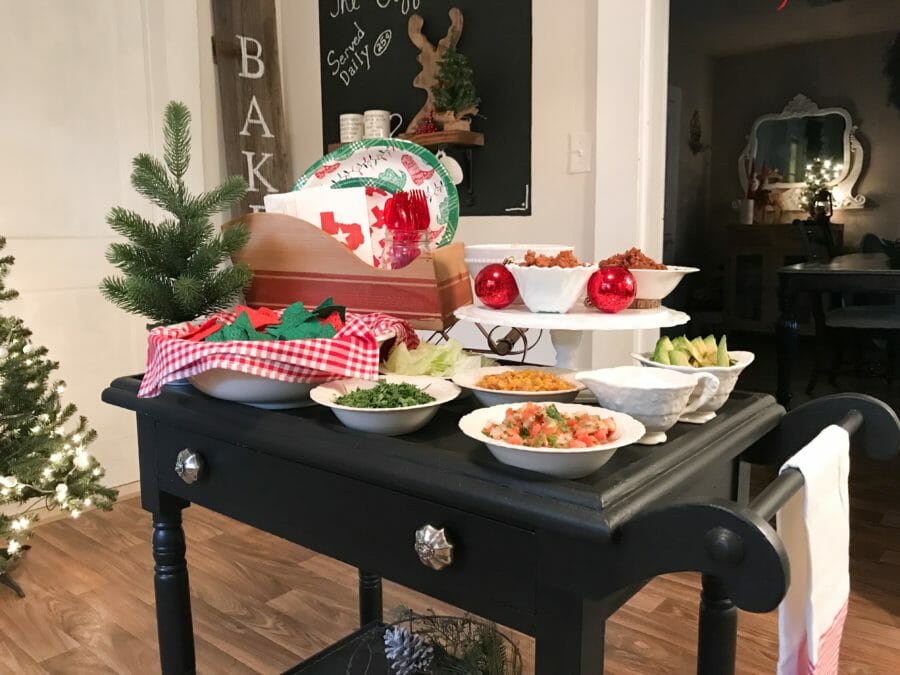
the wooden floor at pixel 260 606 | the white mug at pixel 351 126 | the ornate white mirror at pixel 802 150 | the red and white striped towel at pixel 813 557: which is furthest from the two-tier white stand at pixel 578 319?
the white mug at pixel 351 126

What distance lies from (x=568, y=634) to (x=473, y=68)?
237 cm

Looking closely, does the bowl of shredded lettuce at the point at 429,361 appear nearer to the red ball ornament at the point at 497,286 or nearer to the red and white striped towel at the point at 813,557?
the red ball ornament at the point at 497,286

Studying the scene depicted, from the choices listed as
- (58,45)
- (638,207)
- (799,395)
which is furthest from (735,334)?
(58,45)

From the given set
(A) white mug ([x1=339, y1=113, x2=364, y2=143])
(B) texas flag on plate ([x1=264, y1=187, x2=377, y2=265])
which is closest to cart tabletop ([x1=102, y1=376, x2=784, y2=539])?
(B) texas flag on plate ([x1=264, y1=187, x2=377, y2=265])

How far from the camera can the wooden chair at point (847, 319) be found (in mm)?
2102

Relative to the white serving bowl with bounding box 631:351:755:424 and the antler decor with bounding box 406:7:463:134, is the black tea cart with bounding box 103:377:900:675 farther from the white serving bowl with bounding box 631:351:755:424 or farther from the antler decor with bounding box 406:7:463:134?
the antler decor with bounding box 406:7:463:134

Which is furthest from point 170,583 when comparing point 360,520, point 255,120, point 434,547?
point 255,120

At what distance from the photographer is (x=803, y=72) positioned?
2096 millimetres

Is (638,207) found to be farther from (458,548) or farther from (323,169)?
(458,548)

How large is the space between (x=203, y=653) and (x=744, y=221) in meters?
1.91

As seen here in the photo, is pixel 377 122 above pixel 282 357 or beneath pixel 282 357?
above

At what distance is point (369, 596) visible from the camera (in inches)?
66.8

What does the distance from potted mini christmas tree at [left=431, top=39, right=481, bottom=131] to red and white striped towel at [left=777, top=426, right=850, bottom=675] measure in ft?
6.71

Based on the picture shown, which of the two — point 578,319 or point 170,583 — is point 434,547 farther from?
point 170,583
